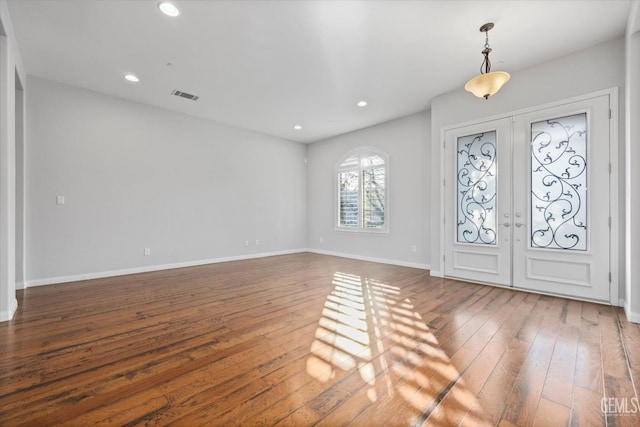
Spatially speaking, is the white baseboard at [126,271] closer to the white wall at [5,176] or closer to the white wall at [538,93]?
the white wall at [5,176]

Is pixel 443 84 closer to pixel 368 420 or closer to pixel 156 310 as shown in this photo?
pixel 368 420

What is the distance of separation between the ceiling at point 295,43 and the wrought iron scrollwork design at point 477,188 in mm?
975

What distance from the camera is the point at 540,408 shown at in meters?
1.54

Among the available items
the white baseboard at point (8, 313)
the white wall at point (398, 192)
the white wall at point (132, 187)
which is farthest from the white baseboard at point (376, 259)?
the white baseboard at point (8, 313)

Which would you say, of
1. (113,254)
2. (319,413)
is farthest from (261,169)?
(319,413)

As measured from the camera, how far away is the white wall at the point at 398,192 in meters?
5.43

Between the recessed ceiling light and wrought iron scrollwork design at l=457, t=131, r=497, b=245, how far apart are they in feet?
13.8

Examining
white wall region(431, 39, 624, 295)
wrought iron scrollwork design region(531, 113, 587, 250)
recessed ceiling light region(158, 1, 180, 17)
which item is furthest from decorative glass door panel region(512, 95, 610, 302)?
recessed ceiling light region(158, 1, 180, 17)

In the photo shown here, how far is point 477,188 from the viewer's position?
169 inches

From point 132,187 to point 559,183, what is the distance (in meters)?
6.64

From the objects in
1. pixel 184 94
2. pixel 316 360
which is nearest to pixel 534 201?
pixel 316 360

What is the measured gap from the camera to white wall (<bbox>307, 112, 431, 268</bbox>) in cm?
543

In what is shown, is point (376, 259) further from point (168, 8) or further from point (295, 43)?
point (168, 8)

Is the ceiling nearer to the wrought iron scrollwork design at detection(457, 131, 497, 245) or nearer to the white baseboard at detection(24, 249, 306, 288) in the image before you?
the wrought iron scrollwork design at detection(457, 131, 497, 245)
